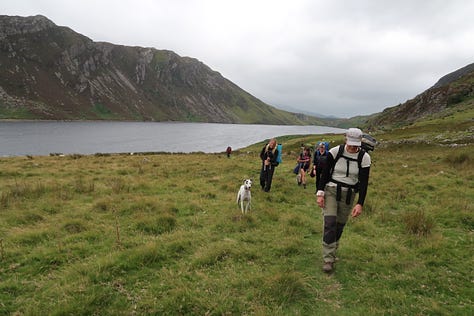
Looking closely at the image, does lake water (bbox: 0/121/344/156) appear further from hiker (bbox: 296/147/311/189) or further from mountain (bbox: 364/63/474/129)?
hiker (bbox: 296/147/311/189)

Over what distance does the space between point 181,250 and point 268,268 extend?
7.15 feet

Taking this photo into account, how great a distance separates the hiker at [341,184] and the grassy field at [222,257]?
82cm

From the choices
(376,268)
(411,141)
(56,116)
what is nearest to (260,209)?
(376,268)

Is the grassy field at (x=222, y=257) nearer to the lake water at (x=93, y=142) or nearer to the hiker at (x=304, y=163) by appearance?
the hiker at (x=304, y=163)

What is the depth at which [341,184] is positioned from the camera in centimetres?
566

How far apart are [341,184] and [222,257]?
3077 millimetres

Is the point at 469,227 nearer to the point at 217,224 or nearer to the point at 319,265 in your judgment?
the point at 319,265

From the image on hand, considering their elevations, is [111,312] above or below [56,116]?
below

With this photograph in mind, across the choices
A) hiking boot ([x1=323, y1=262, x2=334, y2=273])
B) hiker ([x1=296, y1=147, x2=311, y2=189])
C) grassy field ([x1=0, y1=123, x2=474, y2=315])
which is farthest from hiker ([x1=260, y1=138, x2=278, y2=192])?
hiking boot ([x1=323, y1=262, x2=334, y2=273])

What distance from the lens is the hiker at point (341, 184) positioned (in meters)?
5.55

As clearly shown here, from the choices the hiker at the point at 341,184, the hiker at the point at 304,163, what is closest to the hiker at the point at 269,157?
the hiker at the point at 304,163

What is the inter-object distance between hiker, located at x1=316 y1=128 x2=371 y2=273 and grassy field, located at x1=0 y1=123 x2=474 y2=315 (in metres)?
0.82

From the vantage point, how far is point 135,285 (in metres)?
5.20

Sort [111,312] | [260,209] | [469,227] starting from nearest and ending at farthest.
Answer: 1. [111,312]
2. [469,227]
3. [260,209]
